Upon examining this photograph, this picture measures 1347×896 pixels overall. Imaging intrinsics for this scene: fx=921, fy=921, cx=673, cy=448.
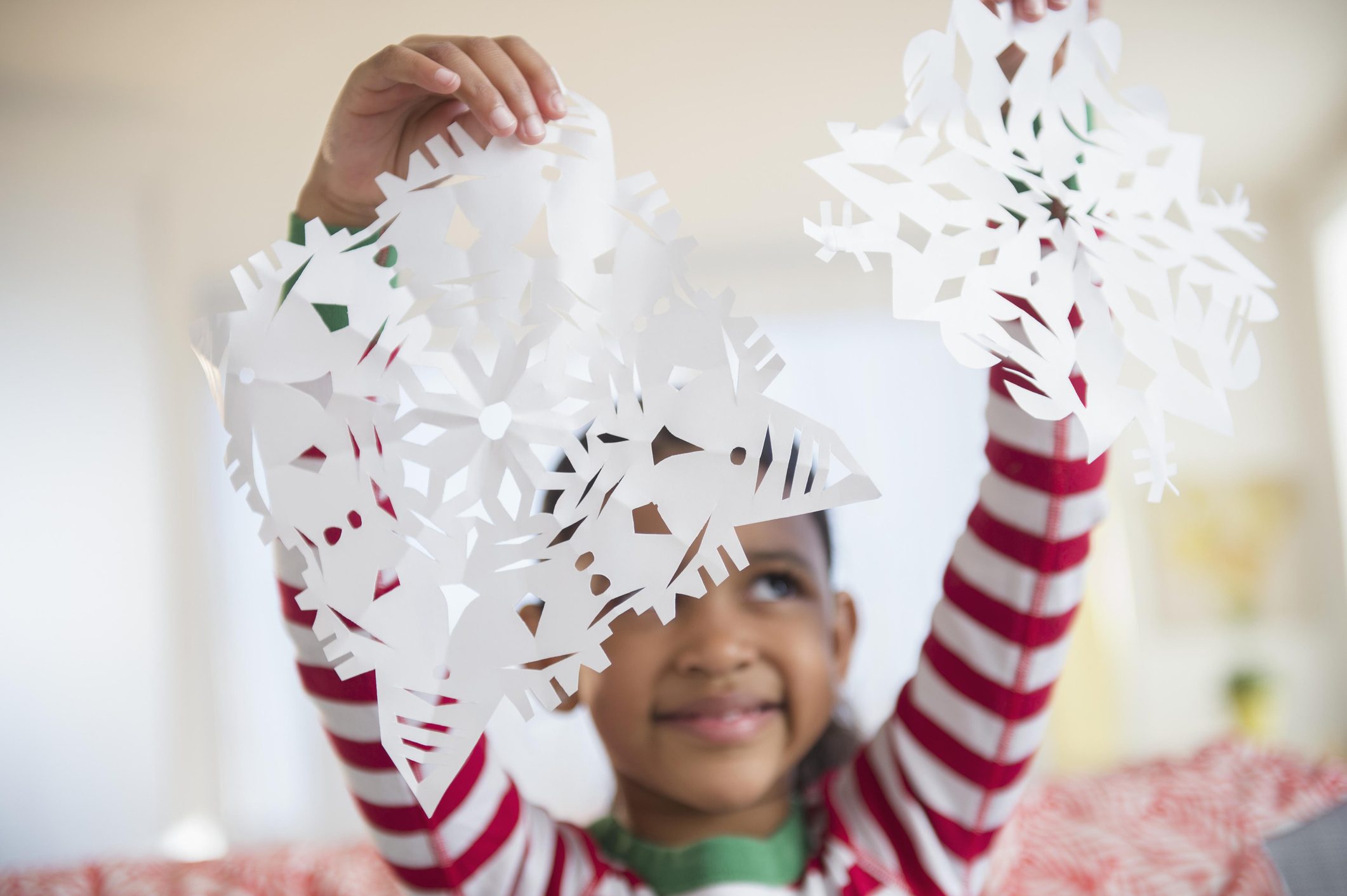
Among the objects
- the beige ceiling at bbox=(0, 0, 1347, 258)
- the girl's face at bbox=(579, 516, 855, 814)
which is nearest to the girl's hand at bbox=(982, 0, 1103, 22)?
the girl's face at bbox=(579, 516, 855, 814)

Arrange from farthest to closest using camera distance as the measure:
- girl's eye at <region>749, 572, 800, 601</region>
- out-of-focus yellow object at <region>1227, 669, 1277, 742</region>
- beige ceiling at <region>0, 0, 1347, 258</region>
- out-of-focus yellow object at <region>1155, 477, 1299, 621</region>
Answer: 1. out-of-focus yellow object at <region>1155, 477, 1299, 621</region>
2. out-of-focus yellow object at <region>1227, 669, 1277, 742</region>
3. beige ceiling at <region>0, 0, 1347, 258</region>
4. girl's eye at <region>749, 572, 800, 601</region>

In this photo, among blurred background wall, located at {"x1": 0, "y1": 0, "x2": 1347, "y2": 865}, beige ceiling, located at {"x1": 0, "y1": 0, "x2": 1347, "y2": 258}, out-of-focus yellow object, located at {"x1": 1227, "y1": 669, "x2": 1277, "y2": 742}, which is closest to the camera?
beige ceiling, located at {"x1": 0, "y1": 0, "x2": 1347, "y2": 258}

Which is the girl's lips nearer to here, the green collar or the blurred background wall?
the green collar

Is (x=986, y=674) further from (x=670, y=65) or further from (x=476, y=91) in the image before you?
(x=670, y=65)

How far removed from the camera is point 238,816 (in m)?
1.88

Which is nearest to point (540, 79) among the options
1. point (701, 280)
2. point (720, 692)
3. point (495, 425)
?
point (495, 425)

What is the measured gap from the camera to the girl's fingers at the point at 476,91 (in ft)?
0.87

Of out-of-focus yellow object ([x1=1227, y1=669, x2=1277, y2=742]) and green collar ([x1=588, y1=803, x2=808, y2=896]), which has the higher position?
green collar ([x1=588, y1=803, x2=808, y2=896])

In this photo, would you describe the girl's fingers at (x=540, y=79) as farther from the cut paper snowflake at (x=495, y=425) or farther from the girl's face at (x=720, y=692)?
the girl's face at (x=720, y=692)

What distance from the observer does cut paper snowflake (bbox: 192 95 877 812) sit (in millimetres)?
239

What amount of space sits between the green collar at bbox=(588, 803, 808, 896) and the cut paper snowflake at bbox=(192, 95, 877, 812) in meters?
0.32

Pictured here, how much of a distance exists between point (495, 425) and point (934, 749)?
1.30 ft

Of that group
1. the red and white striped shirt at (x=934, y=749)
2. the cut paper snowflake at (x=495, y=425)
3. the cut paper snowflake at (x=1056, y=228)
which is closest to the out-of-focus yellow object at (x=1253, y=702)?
the red and white striped shirt at (x=934, y=749)

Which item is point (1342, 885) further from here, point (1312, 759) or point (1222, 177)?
point (1222, 177)
